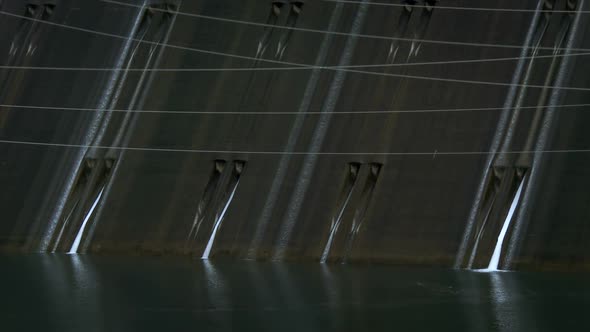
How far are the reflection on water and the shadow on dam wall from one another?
0.96m

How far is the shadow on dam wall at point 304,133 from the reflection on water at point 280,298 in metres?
0.96

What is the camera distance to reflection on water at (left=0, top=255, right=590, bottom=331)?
12609mm

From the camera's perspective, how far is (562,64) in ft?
58.2

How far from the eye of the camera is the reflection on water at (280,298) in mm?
12609

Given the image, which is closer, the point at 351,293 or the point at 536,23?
the point at 351,293

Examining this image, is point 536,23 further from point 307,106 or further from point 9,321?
point 9,321

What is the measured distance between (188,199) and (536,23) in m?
6.78

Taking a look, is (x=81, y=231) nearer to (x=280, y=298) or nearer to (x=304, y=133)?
(x=304, y=133)

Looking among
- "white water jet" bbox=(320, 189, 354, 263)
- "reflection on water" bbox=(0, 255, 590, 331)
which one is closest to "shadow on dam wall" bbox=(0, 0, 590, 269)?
"white water jet" bbox=(320, 189, 354, 263)

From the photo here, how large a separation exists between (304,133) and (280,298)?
551 cm

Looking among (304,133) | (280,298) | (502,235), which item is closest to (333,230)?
(304,133)

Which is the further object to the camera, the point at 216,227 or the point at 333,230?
the point at 216,227

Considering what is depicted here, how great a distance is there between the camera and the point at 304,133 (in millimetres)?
19438

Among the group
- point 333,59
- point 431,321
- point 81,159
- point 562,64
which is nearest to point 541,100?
point 562,64
